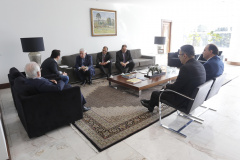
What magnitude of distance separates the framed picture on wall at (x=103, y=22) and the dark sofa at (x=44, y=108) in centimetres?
377

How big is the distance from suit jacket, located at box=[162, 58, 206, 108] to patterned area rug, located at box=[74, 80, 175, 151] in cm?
60

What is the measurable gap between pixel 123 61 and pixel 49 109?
3519 mm

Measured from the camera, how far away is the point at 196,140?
7.07 feet

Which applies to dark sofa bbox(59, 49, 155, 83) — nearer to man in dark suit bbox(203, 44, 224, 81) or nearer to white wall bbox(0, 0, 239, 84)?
white wall bbox(0, 0, 239, 84)

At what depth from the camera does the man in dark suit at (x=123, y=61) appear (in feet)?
17.4

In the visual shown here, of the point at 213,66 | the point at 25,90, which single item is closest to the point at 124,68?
the point at 213,66

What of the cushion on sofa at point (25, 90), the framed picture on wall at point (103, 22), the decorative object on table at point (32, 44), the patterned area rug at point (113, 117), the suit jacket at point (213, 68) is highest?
the framed picture on wall at point (103, 22)

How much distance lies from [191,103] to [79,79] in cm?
339

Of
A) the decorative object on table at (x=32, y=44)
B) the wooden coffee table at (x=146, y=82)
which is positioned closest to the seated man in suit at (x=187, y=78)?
the wooden coffee table at (x=146, y=82)

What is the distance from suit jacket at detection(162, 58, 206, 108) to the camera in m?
2.13

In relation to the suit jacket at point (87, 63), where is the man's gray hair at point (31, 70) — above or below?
above

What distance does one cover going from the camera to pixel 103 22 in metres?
5.80

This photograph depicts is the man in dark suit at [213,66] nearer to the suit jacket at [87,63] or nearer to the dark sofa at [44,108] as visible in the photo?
the dark sofa at [44,108]

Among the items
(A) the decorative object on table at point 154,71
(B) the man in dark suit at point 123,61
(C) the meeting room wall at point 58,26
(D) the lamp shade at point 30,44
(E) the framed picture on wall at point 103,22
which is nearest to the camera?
(D) the lamp shade at point 30,44
